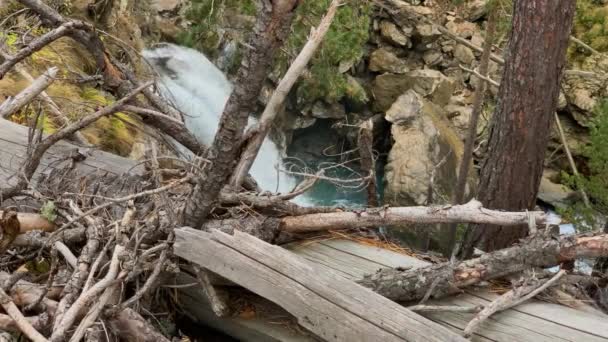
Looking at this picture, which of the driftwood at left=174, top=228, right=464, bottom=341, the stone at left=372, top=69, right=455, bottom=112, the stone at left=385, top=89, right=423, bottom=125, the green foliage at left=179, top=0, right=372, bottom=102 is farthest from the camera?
the stone at left=372, top=69, right=455, bottom=112

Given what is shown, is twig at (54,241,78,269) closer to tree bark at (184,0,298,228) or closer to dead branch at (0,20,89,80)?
tree bark at (184,0,298,228)

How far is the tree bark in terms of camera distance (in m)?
1.96

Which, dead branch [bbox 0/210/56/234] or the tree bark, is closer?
the tree bark

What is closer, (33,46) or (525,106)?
(33,46)

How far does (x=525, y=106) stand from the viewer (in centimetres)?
398

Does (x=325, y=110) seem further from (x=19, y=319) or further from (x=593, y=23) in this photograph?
(x=19, y=319)

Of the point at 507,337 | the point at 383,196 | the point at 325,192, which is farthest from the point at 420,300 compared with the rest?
the point at 325,192

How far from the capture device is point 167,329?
2.78 meters

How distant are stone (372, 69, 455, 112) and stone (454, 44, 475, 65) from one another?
82 centimetres

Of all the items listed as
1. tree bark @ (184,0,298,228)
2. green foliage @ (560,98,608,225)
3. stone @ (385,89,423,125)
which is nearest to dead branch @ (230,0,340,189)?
tree bark @ (184,0,298,228)

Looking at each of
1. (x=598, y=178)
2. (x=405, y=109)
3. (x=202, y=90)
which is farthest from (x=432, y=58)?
(x=598, y=178)

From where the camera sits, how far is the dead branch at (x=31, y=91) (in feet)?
11.9

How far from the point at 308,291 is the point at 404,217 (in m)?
0.80

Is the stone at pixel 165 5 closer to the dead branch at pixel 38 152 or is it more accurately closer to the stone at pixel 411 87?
the stone at pixel 411 87
